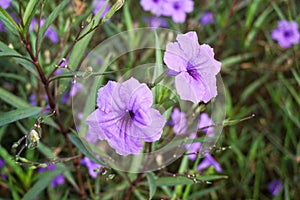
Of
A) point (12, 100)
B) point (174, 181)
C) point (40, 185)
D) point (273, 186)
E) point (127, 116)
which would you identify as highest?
point (12, 100)

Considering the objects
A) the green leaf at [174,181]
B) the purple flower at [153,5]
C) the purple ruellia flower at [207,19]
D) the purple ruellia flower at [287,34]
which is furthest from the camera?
the purple ruellia flower at [207,19]

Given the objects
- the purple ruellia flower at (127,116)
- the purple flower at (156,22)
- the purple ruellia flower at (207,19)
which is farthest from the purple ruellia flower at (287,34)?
the purple ruellia flower at (127,116)

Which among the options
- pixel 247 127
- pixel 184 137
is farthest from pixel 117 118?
pixel 247 127

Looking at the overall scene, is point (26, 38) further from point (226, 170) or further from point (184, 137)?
point (226, 170)

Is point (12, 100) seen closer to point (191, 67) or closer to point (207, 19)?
point (191, 67)

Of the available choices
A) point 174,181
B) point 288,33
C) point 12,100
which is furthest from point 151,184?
point 288,33

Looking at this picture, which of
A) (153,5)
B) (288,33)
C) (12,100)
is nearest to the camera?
(12,100)

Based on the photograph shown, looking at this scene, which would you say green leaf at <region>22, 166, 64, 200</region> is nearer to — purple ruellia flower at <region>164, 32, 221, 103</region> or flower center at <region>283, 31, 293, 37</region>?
purple ruellia flower at <region>164, 32, 221, 103</region>

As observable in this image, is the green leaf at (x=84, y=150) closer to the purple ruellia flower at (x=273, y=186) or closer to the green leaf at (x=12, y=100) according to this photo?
the green leaf at (x=12, y=100)
